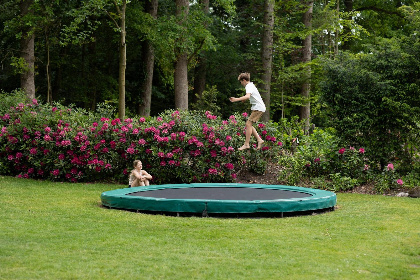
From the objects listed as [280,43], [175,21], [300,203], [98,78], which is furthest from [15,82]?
[300,203]

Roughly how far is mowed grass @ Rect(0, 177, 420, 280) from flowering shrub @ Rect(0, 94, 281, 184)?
9.01 ft

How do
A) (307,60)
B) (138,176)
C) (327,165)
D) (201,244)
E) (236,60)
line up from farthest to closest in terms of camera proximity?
1. (236,60)
2. (307,60)
3. (327,165)
4. (138,176)
5. (201,244)

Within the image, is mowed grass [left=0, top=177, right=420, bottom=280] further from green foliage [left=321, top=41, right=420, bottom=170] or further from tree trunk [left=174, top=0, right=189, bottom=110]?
tree trunk [left=174, top=0, right=189, bottom=110]

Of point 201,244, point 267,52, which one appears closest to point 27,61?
point 267,52

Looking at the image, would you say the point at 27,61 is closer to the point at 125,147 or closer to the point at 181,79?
the point at 181,79

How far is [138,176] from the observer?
27.0 feet

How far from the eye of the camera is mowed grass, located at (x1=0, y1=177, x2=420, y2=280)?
394cm

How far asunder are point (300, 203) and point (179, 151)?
12.2 feet

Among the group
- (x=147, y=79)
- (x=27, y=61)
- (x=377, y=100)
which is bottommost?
(x=377, y=100)

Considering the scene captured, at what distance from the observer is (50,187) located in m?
9.05

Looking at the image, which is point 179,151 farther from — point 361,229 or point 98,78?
point 98,78

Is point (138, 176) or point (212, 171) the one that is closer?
point (138, 176)

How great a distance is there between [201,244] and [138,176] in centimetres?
360

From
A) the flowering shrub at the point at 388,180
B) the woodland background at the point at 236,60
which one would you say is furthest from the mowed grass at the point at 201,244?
the woodland background at the point at 236,60
